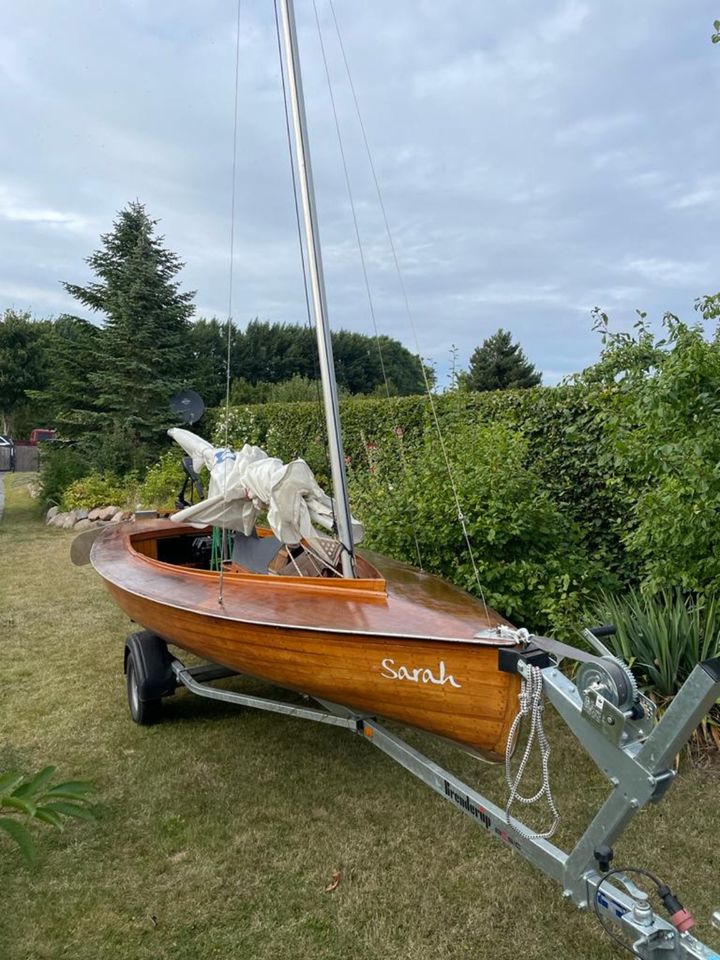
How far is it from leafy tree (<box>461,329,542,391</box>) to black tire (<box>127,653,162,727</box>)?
35.2 m

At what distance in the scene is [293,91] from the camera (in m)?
3.72

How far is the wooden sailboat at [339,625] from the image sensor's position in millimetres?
2418

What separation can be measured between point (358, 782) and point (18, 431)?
133 ft

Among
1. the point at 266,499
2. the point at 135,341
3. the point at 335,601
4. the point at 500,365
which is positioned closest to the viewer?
the point at 335,601

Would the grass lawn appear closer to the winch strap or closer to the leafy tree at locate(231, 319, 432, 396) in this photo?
the winch strap

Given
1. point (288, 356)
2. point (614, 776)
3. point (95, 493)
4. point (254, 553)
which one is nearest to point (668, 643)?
point (614, 776)

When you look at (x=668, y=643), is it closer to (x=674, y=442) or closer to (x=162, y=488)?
(x=674, y=442)

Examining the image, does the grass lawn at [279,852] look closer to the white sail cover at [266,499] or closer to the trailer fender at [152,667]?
the trailer fender at [152,667]

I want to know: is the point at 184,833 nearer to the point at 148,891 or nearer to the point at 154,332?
the point at 148,891

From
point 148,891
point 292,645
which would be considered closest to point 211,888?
point 148,891

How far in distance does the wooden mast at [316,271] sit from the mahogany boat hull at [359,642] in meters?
0.33

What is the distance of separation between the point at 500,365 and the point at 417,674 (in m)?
37.9

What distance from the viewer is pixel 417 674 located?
8.27 ft

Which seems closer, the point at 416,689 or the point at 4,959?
the point at 4,959
